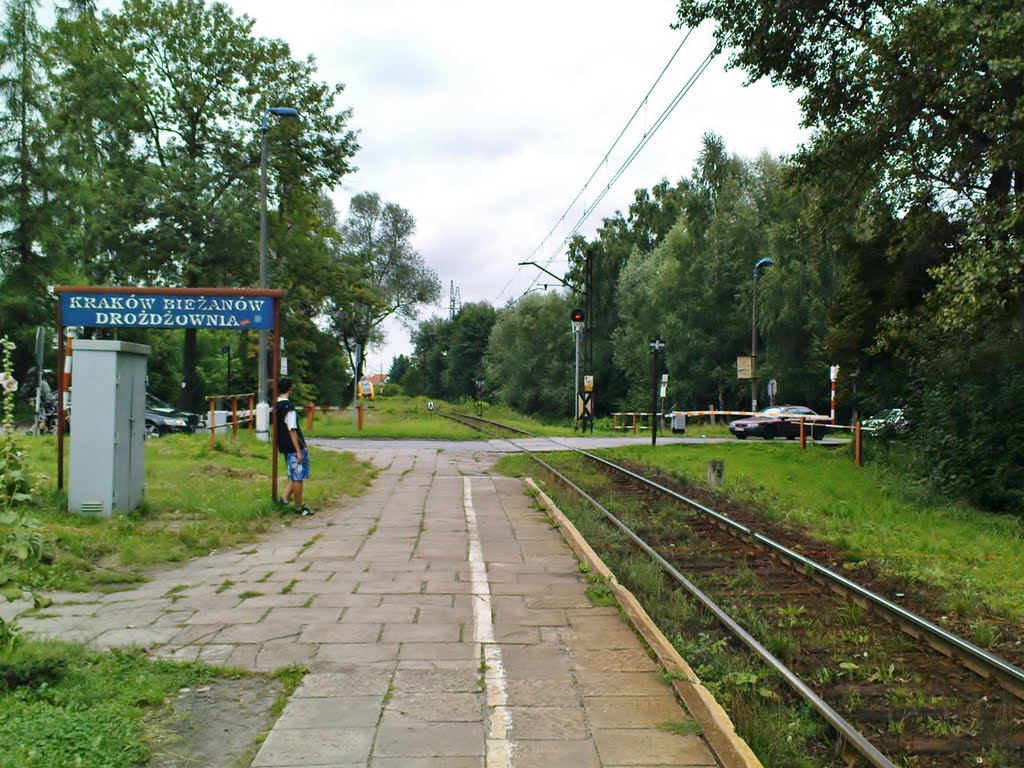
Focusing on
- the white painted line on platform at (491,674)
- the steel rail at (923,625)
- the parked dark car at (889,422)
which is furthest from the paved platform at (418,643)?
the parked dark car at (889,422)

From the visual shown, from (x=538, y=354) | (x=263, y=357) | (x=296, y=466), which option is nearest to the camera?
(x=296, y=466)

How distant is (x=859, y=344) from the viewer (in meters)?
21.2

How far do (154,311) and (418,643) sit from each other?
666 cm

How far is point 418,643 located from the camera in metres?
5.37

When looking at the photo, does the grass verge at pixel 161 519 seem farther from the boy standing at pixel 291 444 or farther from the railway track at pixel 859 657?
the railway track at pixel 859 657

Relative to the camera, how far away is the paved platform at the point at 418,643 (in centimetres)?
385

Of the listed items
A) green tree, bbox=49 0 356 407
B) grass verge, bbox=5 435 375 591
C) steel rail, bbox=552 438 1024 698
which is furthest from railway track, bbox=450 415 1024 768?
green tree, bbox=49 0 356 407

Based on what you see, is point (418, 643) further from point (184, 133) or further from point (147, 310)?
point (184, 133)

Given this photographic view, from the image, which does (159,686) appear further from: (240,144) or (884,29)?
(240,144)

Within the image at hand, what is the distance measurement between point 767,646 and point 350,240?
6645cm

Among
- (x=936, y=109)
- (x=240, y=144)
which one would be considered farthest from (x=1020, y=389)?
(x=240, y=144)

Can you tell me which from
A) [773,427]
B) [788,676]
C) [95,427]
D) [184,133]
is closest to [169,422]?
[184,133]

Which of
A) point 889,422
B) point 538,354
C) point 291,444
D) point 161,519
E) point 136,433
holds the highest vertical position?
point 538,354

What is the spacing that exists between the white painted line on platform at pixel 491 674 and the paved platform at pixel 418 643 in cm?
1
